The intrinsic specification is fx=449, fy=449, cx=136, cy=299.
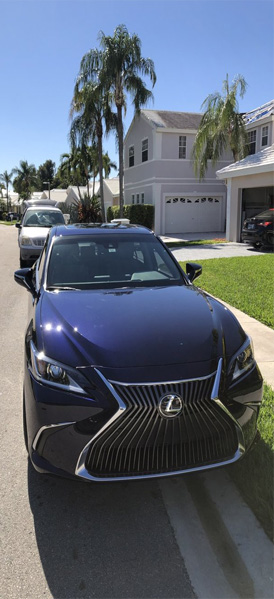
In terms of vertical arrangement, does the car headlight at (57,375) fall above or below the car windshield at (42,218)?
below

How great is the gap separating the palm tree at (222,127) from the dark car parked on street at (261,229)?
6661mm

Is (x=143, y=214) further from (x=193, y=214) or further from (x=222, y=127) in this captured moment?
(x=222, y=127)

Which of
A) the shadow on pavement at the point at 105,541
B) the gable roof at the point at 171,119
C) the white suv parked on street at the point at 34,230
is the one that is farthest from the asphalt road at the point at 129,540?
the gable roof at the point at 171,119

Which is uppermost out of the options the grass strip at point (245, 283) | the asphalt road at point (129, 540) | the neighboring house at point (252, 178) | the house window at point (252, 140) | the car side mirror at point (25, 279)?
Answer: the house window at point (252, 140)

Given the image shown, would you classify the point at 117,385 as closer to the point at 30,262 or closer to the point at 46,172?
the point at 30,262

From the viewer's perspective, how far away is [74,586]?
88.7 inches

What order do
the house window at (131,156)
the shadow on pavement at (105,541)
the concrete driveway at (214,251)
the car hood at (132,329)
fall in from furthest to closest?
the house window at (131,156), the concrete driveway at (214,251), the car hood at (132,329), the shadow on pavement at (105,541)

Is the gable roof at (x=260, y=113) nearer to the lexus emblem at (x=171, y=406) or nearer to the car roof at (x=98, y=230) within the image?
the car roof at (x=98, y=230)

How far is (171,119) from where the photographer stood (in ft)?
92.5

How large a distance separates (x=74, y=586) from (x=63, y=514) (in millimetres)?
571

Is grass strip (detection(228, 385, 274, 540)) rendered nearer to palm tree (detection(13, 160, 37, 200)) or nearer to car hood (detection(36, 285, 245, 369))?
car hood (detection(36, 285, 245, 369))

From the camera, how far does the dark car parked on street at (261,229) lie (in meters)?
15.9

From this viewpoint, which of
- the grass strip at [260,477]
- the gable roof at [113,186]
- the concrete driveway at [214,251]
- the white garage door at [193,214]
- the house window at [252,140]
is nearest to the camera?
the grass strip at [260,477]

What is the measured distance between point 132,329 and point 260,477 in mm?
1333
